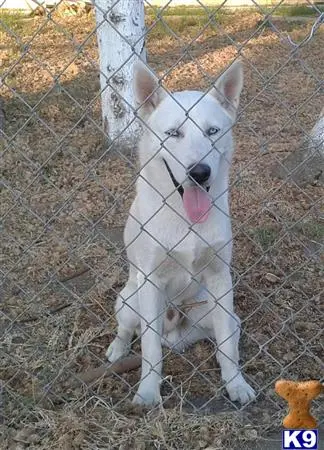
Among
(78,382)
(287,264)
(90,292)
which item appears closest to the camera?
(78,382)

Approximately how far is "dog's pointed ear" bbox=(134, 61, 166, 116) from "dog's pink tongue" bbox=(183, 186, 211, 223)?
14.4 inches

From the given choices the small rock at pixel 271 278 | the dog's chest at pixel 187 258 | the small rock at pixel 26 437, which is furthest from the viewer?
the small rock at pixel 271 278

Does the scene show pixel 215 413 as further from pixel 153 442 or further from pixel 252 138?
pixel 252 138

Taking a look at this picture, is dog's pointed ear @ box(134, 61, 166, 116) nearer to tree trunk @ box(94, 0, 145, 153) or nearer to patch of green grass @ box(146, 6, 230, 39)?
tree trunk @ box(94, 0, 145, 153)

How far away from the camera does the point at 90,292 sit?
3.22 meters

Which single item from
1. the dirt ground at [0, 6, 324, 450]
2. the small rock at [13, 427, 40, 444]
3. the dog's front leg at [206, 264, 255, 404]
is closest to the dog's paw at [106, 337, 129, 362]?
the dirt ground at [0, 6, 324, 450]

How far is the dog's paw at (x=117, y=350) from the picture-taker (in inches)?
112

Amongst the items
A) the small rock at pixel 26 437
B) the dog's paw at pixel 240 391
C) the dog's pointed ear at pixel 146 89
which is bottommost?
the dog's paw at pixel 240 391

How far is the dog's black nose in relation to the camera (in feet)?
7.15

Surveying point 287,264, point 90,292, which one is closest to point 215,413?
point 90,292

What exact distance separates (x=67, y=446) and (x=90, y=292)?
1188 mm

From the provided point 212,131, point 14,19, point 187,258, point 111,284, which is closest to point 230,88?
point 212,131

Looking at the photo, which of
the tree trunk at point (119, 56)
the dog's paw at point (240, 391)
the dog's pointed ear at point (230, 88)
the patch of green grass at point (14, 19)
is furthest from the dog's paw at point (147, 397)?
the patch of green grass at point (14, 19)

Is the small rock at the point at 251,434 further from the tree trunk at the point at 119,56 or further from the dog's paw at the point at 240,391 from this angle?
the tree trunk at the point at 119,56
